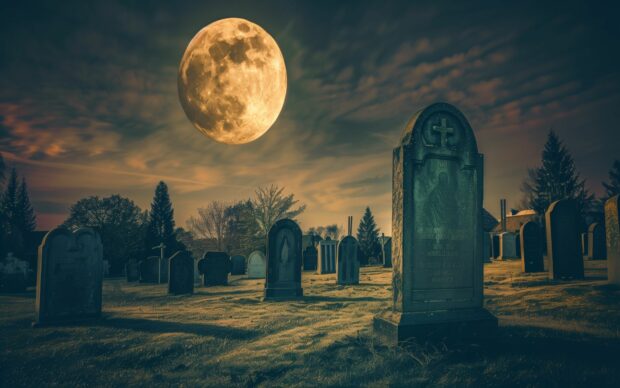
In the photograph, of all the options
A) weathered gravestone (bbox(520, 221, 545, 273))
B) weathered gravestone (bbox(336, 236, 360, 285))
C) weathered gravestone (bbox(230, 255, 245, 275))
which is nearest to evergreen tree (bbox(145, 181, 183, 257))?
weathered gravestone (bbox(230, 255, 245, 275))

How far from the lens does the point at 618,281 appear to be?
340 inches

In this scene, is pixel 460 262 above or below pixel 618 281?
above

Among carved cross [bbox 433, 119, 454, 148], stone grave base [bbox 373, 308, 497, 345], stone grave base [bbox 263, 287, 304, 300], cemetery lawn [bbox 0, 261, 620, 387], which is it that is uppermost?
carved cross [bbox 433, 119, 454, 148]

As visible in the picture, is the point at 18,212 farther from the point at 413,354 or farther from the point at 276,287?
the point at 413,354

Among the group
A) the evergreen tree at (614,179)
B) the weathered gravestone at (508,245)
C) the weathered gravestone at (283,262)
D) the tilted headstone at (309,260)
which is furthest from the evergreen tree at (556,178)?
the weathered gravestone at (283,262)

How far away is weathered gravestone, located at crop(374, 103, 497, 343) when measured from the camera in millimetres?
5387

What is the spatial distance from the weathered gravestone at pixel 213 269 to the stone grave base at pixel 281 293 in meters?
6.97

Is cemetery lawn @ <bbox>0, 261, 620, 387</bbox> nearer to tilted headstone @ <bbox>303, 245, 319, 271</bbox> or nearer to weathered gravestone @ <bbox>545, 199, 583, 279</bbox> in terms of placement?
weathered gravestone @ <bbox>545, 199, 583, 279</bbox>

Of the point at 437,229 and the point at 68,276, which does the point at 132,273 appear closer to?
the point at 68,276

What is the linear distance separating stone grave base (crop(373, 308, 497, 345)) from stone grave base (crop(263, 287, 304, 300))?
19.7 ft

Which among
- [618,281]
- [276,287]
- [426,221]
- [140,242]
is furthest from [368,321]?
[140,242]

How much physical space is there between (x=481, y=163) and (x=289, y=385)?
15.1 feet

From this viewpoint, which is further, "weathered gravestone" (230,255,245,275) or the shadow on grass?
"weathered gravestone" (230,255,245,275)

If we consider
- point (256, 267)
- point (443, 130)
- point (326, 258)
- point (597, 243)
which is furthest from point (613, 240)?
point (256, 267)
